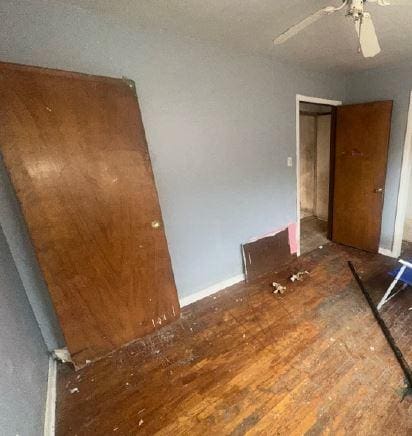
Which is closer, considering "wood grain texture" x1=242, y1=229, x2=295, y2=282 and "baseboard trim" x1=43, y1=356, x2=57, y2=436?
"baseboard trim" x1=43, y1=356, x2=57, y2=436

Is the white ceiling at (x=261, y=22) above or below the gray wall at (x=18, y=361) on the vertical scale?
above

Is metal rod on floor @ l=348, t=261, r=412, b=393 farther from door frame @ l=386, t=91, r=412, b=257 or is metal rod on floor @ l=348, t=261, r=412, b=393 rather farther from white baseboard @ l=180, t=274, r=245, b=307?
white baseboard @ l=180, t=274, r=245, b=307

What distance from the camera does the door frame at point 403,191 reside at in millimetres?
2486

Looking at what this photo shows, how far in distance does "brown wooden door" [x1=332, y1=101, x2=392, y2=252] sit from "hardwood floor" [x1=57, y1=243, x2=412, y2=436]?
1.04 metres

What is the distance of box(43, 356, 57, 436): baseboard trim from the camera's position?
124 centimetres

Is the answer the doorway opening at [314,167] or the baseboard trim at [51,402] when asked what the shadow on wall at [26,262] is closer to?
the baseboard trim at [51,402]

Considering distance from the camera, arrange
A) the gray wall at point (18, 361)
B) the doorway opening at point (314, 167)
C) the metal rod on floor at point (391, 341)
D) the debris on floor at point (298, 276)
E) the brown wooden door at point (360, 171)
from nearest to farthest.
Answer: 1. the gray wall at point (18, 361)
2. the metal rod on floor at point (391, 341)
3. the debris on floor at point (298, 276)
4. the brown wooden door at point (360, 171)
5. the doorway opening at point (314, 167)

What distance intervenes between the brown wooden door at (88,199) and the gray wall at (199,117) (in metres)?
0.21

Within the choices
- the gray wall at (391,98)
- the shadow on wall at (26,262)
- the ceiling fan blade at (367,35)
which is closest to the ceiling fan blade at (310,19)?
the ceiling fan blade at (367,35)

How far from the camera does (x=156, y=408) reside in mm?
1324

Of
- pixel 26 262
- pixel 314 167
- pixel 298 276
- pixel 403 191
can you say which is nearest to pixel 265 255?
pixel 298 276

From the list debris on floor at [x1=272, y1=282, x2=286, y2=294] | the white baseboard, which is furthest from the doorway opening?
the white baseboard

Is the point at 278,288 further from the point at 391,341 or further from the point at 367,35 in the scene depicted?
the point at 367,35

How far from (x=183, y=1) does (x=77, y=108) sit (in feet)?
2.98
